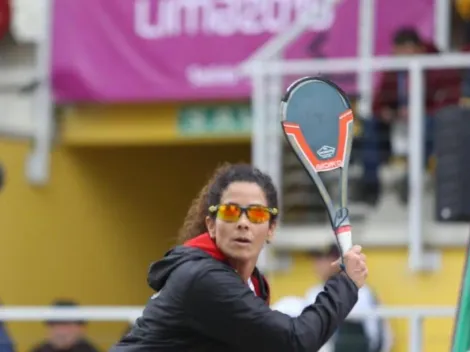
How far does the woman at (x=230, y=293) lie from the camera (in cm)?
398

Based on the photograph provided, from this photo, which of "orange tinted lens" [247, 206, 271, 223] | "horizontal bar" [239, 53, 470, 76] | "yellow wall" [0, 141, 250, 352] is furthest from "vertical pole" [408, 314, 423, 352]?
"yellow wall" [0, 141, 250, 352]

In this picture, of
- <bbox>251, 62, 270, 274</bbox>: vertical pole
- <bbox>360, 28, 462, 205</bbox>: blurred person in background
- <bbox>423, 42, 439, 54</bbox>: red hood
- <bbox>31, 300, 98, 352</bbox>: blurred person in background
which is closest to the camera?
<bbox>31, 300, 98, 352</bbox>: blurred person in background

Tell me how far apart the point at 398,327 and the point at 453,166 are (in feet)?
3.49

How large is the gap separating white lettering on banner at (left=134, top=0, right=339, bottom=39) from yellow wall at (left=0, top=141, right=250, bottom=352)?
1.60 m

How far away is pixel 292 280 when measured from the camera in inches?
389

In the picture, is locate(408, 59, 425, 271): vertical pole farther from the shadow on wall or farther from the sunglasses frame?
the sunglasses frame

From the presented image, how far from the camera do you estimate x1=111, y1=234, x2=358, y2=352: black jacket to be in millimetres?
3979

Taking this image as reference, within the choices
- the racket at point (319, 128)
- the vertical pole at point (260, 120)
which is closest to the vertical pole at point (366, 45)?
the vertical pole at point (260, 120)

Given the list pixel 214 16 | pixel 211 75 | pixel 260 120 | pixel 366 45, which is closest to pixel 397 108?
pixel 260 120

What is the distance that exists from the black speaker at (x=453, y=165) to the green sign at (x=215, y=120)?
10.2 ft

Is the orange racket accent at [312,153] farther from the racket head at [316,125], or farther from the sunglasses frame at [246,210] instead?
the sunglasses frame at [246,210]

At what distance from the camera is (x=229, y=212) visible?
13.5 feet

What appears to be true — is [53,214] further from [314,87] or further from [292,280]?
[314,87]

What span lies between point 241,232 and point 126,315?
3473 mm
